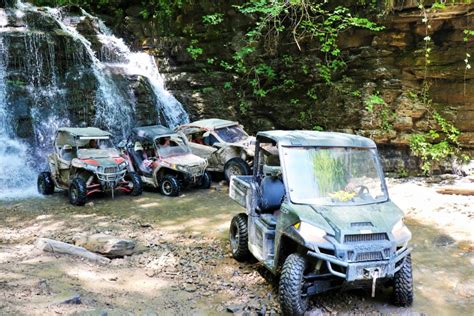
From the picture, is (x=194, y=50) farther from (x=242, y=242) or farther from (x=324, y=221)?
(x=324, y=221)

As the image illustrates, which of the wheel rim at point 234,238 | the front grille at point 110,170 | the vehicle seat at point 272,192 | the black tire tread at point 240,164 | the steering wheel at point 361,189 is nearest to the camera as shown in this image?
the steering wheel at point 361,189

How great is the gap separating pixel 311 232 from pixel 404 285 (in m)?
1.37

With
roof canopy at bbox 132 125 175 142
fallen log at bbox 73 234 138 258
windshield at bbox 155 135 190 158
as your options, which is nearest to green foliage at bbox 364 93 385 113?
windshield at bbox 155 135 190 158

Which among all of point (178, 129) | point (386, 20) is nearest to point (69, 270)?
Answer: point (178, 129)

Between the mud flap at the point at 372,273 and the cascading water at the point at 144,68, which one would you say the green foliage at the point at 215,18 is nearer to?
the cascading water at the point at 144,68

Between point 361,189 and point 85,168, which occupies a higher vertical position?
point 361,189

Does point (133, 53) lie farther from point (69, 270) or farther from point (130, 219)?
point (69, 270)

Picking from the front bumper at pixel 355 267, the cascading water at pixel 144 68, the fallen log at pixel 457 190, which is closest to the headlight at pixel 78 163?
the cascading water at pixel 144 68

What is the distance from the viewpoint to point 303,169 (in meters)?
5.07

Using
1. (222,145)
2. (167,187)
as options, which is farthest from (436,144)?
(167,187)

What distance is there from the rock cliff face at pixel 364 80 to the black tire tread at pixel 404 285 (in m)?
9.01

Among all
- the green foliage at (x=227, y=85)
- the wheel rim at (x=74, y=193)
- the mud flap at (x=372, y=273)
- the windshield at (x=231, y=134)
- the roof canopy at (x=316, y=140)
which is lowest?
the wheel rim at (x=74, y=193)

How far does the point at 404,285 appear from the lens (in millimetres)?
4777

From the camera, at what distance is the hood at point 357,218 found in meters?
4.41
